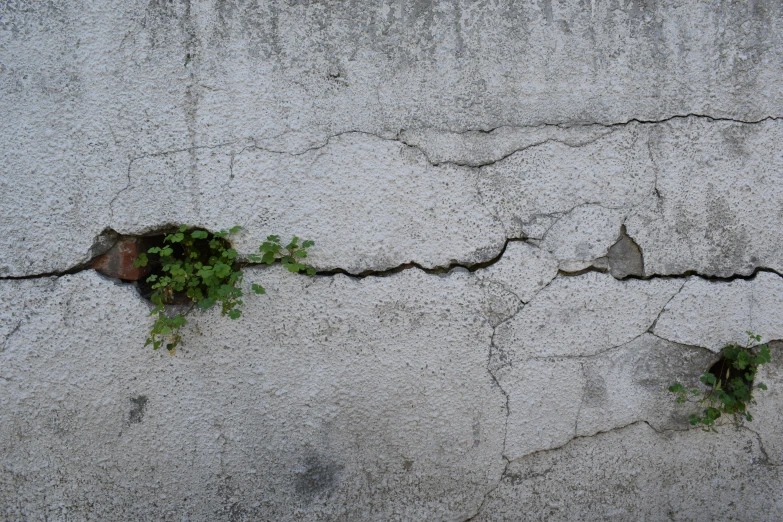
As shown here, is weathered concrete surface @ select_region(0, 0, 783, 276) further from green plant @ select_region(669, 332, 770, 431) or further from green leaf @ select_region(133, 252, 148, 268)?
green plant @ select_region(669, 332, 770, 431)

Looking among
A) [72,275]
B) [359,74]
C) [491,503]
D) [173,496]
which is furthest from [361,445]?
[359,74]

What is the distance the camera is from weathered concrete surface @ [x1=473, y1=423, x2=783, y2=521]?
5.70 ft

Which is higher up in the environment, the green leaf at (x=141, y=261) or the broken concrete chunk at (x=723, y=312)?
the green leaf at (x=141, y=261)

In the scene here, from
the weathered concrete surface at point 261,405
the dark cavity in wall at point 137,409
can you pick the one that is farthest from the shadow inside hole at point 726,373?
the dark cavity in wall at point 137,409

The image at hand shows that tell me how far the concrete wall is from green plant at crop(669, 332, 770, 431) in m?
0.04

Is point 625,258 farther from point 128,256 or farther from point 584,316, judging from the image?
point 128,256

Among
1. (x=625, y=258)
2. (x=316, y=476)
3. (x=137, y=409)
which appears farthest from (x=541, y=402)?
(x=137, y=409)

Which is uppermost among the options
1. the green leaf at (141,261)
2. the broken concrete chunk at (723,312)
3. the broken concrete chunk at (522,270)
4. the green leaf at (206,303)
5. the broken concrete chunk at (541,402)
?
the green leaf at (141,261)

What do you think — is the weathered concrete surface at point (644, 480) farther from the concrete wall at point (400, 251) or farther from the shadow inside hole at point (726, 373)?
the shadow inside hole at point (726, 373)

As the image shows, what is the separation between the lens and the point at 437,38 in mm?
1671

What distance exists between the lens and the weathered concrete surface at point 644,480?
5.70 feet

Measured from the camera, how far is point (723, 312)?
1.78 m

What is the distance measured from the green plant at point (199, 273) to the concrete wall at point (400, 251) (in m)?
0.05

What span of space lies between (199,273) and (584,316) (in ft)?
3.85
